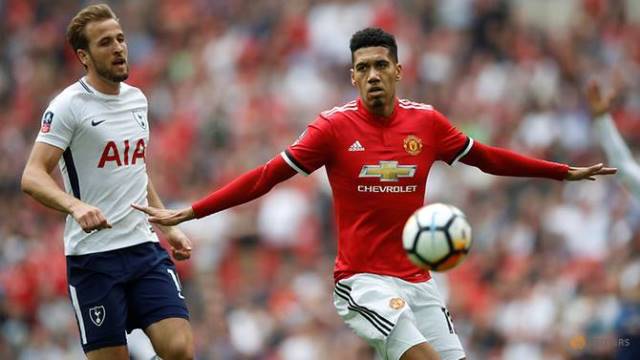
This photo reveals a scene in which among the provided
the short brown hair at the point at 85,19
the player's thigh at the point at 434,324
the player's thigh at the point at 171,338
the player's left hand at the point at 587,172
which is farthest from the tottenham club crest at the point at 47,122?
the player's left hand at the point at 587,172

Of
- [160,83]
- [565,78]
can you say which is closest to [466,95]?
[565,78]

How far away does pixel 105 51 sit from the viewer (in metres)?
8.80

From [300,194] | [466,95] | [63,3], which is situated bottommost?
[300,194]

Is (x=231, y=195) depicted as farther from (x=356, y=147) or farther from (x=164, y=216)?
(x=356, y=147)

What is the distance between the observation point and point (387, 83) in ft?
29.0

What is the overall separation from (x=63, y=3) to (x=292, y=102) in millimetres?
5453

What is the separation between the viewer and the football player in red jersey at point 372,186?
28.5 ft

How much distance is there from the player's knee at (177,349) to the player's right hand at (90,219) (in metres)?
0.97

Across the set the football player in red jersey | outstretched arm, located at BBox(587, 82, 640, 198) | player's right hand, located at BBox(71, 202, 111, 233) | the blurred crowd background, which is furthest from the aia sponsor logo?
the blurred crowd background

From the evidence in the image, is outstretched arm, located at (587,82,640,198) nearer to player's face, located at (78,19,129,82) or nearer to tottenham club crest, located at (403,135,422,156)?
tottenham club crest, located at (403,135,422,156)

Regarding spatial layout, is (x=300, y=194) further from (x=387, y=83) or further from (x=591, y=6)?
(x=387, y=83)

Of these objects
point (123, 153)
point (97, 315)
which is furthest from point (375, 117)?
point (97, 315)

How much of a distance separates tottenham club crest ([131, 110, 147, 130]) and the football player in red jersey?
675 millimetres

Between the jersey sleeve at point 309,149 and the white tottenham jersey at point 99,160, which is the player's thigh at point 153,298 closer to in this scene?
the white tottenham jersey at point 99,160
